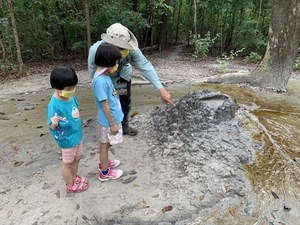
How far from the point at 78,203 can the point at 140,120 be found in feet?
5.54

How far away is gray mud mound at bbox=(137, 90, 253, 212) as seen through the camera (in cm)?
234

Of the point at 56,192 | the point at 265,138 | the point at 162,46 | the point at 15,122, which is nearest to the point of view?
the point at 56,192

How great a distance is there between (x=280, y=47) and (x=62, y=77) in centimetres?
506

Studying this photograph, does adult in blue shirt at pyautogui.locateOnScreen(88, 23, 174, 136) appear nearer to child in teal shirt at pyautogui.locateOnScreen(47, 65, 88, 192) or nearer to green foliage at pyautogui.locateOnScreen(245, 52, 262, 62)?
child in teal shirt at pyautogui.locateOnScreen(47, 65, 88, 192)

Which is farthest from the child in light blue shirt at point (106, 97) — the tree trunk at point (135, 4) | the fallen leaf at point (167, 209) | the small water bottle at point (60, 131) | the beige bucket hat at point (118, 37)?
the tree trunk at point (135, 4)

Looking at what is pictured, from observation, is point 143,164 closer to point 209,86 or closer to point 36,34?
point 209,86

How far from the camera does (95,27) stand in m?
8.88

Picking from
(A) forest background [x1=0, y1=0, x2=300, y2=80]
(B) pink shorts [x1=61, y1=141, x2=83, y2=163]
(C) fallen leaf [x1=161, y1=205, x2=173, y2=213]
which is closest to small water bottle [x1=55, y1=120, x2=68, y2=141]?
(B) pink shorts [x1=61, y1=141, x2=83, y2=163]

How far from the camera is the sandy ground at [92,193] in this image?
82.0 inches

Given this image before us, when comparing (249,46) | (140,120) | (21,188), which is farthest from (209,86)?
(249,46)

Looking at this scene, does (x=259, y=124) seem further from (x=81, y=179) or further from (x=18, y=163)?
(x=18, y=163)

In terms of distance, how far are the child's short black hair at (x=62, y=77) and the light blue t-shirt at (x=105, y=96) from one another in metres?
0.20

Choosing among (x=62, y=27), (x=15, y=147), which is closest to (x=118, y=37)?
(x=15, y=147)

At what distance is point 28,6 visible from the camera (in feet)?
29.0
